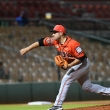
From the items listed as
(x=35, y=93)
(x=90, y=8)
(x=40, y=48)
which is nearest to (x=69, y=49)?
(x=35, y=93)

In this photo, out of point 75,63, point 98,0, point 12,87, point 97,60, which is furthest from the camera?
point 98,0

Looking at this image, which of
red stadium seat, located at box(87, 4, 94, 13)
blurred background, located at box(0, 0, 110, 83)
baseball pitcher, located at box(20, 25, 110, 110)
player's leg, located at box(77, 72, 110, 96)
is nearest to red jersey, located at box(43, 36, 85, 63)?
baseball pitcher, located at box(20, 25, 110, 110)

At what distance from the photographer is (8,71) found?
326 inches

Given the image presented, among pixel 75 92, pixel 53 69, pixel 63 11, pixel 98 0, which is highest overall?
pixel 98 0

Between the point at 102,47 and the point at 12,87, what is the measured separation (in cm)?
439

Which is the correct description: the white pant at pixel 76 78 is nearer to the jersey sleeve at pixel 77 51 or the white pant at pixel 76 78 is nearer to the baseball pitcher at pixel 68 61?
the baseball pitcher at pixel 68 61

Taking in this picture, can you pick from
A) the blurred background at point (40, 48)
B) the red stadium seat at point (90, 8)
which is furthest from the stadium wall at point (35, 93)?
the red stadium seat at point (90, 8)

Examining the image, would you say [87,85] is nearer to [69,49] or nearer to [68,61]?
[68,61]

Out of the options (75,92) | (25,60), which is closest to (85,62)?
(75,92)

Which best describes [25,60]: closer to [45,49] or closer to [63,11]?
[45,49]

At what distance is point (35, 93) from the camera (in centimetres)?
818

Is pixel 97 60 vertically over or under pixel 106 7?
under

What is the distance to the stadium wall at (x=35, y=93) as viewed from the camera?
26.3 feet

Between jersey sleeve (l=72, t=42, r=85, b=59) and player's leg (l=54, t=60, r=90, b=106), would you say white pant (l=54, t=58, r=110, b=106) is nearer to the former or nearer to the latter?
player's leg (l=54, t=60, r=90, b=106)
